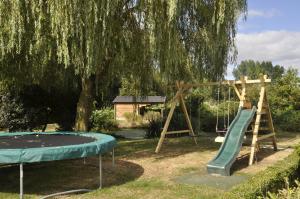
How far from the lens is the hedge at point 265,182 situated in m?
5.27

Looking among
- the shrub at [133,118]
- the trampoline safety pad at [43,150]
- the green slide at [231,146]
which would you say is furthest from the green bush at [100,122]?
the trampoline safety pad at [43,150]

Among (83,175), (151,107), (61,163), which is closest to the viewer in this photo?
(83,175)

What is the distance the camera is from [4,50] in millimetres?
9570

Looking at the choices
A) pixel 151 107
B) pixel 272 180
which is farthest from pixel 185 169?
pixel 151 107

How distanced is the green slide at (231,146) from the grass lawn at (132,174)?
307mm

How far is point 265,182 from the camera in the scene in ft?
19.7

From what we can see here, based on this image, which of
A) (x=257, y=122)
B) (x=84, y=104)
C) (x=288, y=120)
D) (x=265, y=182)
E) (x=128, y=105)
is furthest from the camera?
(x=128, y=105)

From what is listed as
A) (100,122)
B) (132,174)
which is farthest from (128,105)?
(132,174)

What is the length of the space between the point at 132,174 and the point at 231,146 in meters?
2.67

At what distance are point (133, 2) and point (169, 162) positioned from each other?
4.30 m

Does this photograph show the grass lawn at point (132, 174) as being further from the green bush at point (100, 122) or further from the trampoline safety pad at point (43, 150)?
the green bush at point (100, 122)

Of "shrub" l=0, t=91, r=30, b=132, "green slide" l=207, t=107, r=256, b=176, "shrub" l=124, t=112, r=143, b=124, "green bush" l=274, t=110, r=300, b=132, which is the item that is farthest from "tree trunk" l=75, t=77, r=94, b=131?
"shrub" l=124, t=112, r=143, b=124

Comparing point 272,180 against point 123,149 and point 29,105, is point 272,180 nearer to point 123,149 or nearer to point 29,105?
point 123,149

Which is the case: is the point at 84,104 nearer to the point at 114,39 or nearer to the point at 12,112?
the point at 114,39
